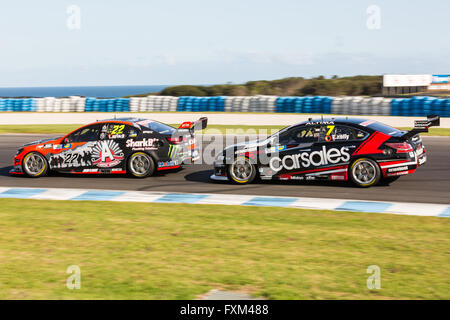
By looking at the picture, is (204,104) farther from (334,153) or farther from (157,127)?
(334,153)

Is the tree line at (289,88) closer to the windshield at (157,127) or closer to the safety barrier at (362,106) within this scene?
the safety barrier at (362,106)

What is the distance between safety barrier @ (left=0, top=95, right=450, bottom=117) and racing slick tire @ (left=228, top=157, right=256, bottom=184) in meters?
19.7

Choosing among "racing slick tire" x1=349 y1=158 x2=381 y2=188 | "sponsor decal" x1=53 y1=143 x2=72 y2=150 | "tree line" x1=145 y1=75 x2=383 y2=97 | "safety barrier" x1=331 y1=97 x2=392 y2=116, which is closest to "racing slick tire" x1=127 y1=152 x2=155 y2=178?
"sponsor decal" x1=53 y1=143 x2=72 y2=150

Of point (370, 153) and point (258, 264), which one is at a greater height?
point (370, 153)

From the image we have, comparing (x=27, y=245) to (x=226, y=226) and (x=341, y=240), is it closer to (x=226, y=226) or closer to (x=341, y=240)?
Answer: (x=226, y=226)

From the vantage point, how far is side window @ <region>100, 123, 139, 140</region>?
12320mm

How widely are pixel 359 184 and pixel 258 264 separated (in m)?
5.25

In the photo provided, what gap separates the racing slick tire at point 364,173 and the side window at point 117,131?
16.4ft

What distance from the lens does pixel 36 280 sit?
563 cm

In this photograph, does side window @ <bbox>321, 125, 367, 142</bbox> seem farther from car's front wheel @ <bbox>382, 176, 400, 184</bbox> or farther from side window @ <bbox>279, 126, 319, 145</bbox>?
car's front wheel @ <bbox>382, 176, 400, 184</bbox>

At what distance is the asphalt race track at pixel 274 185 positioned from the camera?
33.3 ft

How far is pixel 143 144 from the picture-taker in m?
12.2

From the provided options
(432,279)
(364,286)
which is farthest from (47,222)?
(432,279)

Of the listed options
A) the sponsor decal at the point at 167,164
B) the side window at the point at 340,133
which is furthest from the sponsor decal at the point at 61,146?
the side window at the point at 340,133
